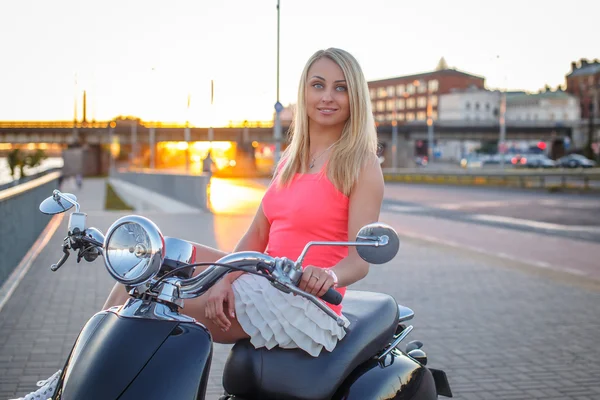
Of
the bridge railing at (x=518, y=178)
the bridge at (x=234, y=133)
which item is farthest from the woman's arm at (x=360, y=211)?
the bridge at (x=234, y=133)

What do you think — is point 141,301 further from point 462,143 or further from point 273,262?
point 462,143

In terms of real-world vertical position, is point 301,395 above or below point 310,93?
below

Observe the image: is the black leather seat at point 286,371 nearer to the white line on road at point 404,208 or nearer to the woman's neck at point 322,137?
Answer: the woman's neck at point 322,137

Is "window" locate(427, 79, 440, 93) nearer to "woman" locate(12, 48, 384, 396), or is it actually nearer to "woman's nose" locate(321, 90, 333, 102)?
"woman" locate(12, 48, 384, 396)

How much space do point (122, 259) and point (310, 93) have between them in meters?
1.22

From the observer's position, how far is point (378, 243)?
2.32 metres

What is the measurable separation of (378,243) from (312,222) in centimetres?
72

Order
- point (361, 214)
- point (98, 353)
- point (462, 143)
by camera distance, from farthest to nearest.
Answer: point (462, 143), point (361, 214), point (98, 353)

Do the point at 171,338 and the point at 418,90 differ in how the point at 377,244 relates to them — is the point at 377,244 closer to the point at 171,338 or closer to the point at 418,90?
the point at 171,338

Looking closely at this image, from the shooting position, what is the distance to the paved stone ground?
5.59 m

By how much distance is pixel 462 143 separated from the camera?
138 metres

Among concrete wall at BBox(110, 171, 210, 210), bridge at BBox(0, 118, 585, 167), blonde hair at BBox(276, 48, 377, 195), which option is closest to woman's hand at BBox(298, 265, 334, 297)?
blonde hair at BBox(276, 48, 377, 195)

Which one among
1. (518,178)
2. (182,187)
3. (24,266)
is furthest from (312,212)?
(518,178)

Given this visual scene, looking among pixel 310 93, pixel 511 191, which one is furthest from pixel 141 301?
pixel 511 191
